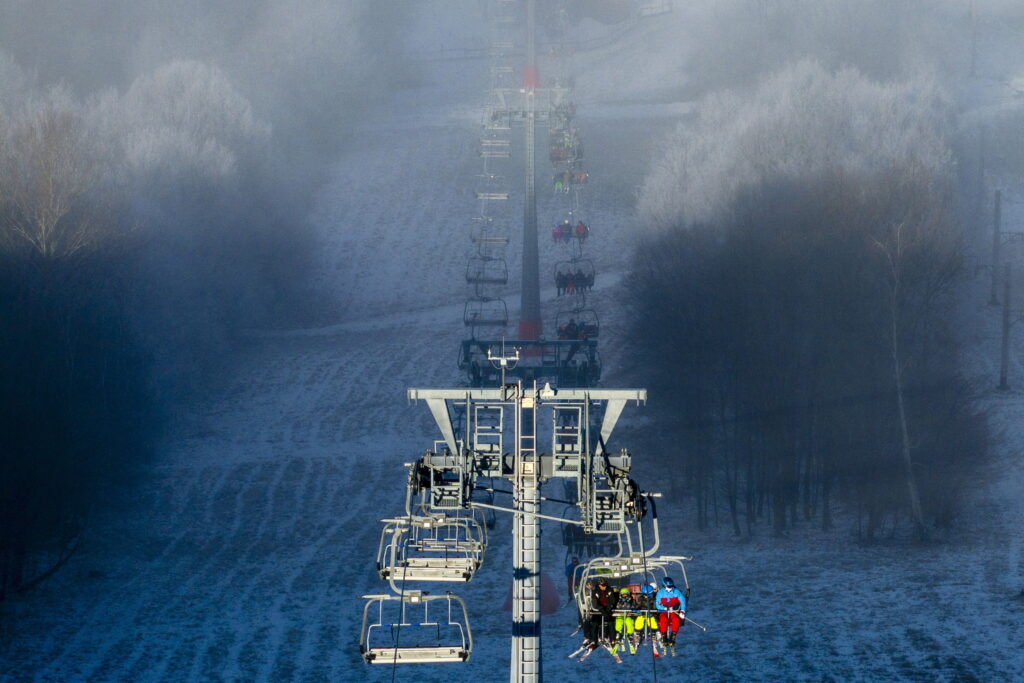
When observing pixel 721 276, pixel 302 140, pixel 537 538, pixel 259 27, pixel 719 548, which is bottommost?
pixel 537 538

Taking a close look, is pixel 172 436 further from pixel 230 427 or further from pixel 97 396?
pixel 97 396

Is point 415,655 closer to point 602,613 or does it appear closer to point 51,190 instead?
point 602,613

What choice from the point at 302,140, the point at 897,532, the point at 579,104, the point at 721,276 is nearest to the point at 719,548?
the point at 897,532

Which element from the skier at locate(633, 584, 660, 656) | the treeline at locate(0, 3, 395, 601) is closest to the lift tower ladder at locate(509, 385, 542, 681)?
the skier at locate(633, 584, 660, 656)

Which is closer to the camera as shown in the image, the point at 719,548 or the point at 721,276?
the point at 719,548

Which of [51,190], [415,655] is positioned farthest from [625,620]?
[51,190]

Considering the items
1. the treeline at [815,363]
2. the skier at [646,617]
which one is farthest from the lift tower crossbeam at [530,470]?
the treeline at [815,363]

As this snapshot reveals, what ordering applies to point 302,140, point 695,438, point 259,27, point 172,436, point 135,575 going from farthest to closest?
point 259,27
point 302,140
point 172,436
point 695,438
point 135,575
